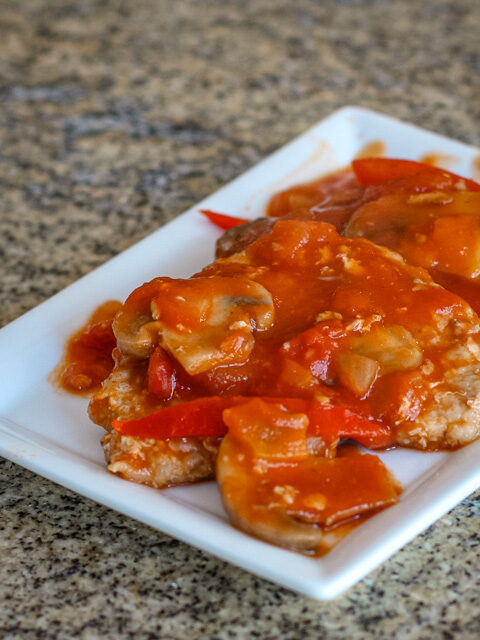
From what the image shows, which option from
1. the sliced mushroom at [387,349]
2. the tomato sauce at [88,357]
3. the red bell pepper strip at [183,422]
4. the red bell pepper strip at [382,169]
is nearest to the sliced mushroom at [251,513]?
the red bell pepper strip at [183,422]

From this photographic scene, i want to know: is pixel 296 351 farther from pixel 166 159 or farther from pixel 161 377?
pixel 166 159

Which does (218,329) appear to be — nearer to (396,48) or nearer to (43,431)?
(43,431)

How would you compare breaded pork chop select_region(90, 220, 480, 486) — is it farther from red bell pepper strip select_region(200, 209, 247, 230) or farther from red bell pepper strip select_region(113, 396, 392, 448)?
red bell pepper strip select_region(200, 209, 247, 230)

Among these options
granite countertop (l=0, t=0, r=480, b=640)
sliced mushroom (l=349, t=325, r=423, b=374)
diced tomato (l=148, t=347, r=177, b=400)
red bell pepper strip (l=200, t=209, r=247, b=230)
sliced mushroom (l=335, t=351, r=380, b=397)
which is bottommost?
granite countertop (l=0, t=0, r=480, b=640)

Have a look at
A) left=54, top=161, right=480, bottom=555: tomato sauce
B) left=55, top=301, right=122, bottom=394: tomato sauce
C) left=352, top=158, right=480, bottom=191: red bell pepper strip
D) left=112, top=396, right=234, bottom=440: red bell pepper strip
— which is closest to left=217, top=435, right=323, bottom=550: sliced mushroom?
left=54, top=161, right=480, bottom=555: tomato sauce

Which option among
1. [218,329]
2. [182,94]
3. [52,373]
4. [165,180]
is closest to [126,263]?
[52,373]

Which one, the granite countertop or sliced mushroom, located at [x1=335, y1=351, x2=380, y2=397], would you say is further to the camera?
sliced mushroom, located at [x1=335, y1=351, x2=380, y2=397]
